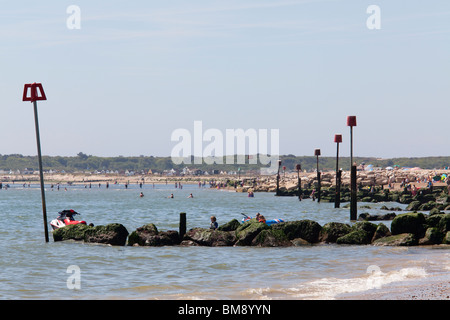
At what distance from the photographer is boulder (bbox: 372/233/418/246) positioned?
2267cm

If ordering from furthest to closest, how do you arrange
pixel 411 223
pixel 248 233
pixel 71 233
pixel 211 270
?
1. pixel 71 233
2. pixel 248 233
3. pixel 411 223
4. pixel 211 270

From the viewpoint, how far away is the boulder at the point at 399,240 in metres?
22.7

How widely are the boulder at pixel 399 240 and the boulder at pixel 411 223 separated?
1.48ft

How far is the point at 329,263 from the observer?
63.3 ft

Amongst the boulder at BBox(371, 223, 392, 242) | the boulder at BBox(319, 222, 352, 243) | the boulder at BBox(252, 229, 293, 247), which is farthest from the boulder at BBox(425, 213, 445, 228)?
the boulder at BBox(252, 229, 293, 247)

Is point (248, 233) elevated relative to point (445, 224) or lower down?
lower down

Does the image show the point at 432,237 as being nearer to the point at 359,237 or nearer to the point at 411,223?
the point at 411,223

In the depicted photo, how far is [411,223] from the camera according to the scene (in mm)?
23312

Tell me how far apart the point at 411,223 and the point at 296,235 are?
459 cm

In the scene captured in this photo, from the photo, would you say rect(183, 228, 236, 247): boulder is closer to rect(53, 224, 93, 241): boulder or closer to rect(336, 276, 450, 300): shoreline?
rect(53, 224, 93, 241): boulder

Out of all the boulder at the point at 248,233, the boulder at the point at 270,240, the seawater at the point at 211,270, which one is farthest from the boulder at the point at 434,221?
the boulder at the point at 248,233

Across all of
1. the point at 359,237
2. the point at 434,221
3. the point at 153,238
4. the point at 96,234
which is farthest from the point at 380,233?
the point at 96,234
